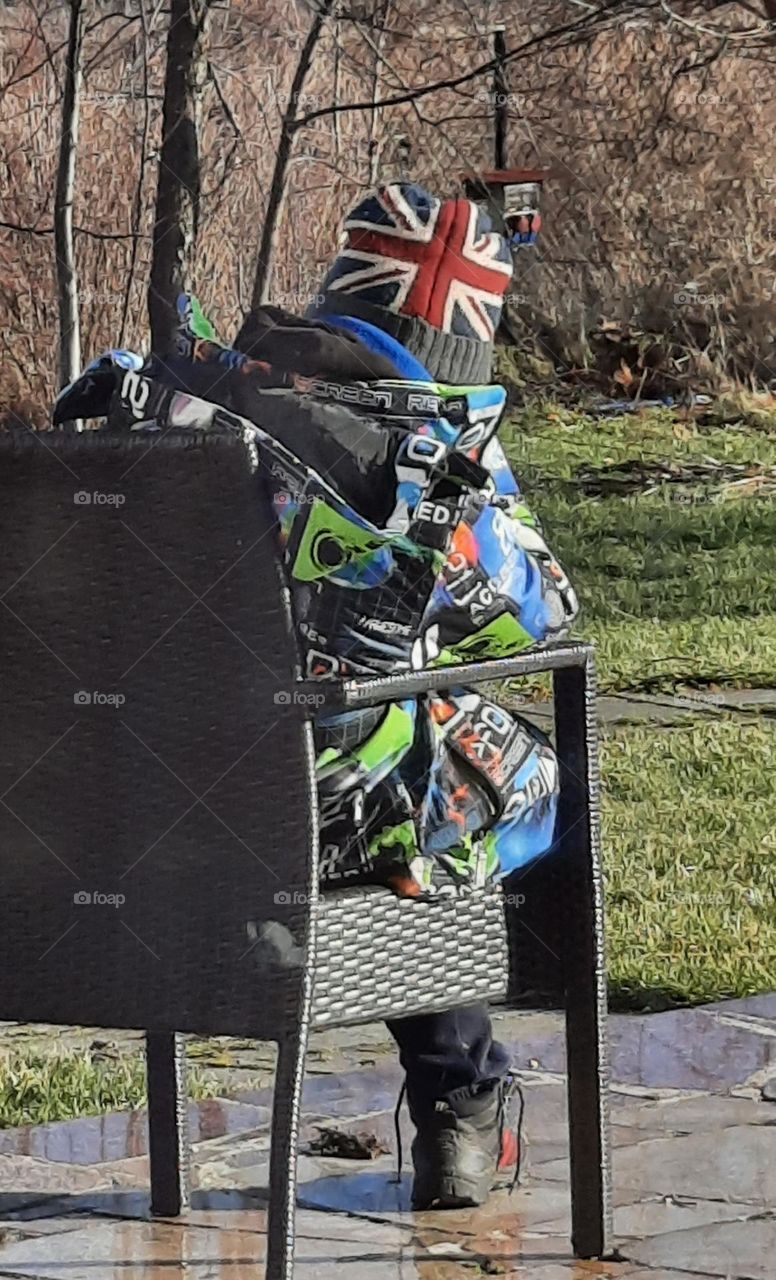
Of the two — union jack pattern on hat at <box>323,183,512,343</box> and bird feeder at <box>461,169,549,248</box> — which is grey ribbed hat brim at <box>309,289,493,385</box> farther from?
bird feeder at <box>461,169,549,248</box>

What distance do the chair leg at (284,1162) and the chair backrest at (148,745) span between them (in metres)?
0.04

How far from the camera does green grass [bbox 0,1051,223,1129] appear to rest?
3.42m

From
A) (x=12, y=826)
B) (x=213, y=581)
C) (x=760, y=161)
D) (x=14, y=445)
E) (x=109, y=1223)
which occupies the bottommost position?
(x=109, y=1223)

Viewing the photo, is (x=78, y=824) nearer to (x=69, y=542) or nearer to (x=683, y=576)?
(x=69, y=542)

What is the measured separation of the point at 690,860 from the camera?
5.05 metres

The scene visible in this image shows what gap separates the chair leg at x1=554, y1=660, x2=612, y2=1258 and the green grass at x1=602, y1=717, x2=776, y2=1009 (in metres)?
1.19

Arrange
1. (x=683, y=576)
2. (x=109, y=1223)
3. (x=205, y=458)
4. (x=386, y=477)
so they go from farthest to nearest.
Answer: (x=683, y=576) → (x=109, y=1223) → (x=386, y=477) → (x=205, y=458)

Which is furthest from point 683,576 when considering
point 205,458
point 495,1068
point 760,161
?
point 205,458

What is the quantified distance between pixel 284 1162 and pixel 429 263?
3.54ft

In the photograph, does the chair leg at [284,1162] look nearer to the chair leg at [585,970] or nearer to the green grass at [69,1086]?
the chair leg at [585,970]

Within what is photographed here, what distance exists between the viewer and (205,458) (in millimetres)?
2338

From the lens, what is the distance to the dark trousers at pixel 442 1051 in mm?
2895

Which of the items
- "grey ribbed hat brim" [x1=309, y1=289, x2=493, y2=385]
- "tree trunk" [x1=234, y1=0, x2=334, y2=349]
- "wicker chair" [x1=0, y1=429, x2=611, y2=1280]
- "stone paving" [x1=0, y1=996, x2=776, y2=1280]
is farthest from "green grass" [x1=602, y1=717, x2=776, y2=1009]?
"tree trunk" [x1=234, y1=0, x2=334, y2=349]

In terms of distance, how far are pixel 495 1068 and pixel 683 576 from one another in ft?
22.9
